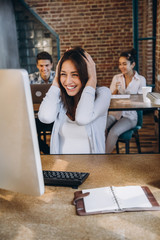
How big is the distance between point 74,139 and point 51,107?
0.85 ft

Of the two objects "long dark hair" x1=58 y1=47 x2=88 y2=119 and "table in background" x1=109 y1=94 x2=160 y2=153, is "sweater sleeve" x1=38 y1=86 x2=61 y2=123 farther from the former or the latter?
"table in background" x1=109 y1=94 x2=160 y2=153

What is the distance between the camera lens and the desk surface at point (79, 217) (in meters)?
0.81

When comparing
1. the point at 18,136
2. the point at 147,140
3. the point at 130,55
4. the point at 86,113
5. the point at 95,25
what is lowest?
the point at 147,140

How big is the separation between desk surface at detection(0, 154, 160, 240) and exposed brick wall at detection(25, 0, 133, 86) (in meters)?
4.39

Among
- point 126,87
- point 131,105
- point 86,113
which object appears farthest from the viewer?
point 126,87

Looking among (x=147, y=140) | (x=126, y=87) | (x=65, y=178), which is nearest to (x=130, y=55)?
(x=126, y=87)

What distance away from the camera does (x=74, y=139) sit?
1.81m

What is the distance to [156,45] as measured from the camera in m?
4.29

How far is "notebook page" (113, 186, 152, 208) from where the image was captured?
3.11ft

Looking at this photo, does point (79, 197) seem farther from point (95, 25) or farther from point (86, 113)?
point (95, 25)

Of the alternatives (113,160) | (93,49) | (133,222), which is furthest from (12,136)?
(93,49)

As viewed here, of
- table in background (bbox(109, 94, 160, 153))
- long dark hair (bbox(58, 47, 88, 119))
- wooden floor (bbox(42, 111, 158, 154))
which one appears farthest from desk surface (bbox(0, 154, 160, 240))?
wooden floor (bbox(42, 111, 158, 154))

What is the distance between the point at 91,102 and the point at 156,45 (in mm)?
2921

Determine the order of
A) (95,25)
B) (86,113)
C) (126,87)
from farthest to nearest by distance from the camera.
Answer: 1. (95,25)
2. (126,87)
3. (86,113)
